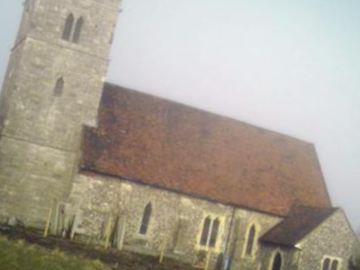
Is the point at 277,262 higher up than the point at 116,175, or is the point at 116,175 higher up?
the point at 116,175

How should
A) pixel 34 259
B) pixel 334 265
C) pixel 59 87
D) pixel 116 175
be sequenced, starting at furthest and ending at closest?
pixel 334 265, pixel 59 87, pixel 116 175, pixel 34 259

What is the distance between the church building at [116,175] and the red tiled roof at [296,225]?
0.09 meters

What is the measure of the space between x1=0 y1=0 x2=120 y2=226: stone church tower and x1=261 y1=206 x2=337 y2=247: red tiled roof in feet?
42.8

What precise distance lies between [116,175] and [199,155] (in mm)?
6737

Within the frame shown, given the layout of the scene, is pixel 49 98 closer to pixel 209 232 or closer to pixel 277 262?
pixel 209 232

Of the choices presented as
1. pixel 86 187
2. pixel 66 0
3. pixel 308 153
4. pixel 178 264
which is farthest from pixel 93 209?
pixel 308 153

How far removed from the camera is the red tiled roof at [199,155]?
33281mm

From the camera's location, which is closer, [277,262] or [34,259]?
[34,259]

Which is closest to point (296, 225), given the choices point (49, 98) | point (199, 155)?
point (199, 155)

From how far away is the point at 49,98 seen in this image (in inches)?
1270

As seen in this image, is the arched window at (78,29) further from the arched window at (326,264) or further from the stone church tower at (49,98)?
the arched window at (326,264)

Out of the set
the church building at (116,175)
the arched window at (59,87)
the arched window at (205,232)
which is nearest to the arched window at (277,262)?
the church building at (116,175)

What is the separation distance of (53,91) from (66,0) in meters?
5.58

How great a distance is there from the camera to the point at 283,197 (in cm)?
3706
